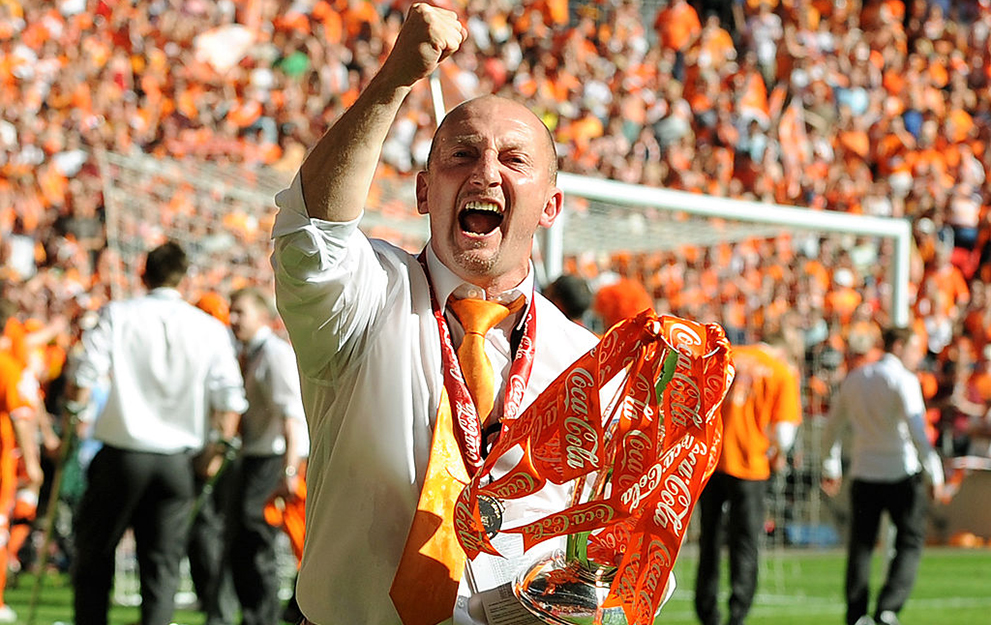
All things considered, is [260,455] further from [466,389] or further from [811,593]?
[466,389]

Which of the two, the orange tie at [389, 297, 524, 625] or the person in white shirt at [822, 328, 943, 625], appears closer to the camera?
the orange tie at [389, 297, 524, 625]

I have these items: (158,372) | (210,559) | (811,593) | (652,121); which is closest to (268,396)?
(158,372)

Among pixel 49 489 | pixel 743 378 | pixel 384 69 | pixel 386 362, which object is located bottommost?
pixel 49 489

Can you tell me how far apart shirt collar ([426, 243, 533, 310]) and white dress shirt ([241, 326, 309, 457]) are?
5.10m

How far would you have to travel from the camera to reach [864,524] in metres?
9.08

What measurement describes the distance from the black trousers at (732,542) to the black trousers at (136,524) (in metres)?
3.08

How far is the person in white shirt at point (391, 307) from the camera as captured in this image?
7.71 feet

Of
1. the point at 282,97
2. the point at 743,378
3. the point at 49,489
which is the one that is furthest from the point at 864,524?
the point at 282,97

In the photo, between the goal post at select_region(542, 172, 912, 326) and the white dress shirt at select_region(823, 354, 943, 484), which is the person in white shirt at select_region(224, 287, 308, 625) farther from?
the white dress shirt at select_region(823, 354, 943, 484)

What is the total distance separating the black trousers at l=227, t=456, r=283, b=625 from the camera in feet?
25.2

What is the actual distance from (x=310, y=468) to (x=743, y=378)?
21.3 ft

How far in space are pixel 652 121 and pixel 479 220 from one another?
1587 cm

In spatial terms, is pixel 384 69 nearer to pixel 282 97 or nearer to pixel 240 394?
pixel 240 394

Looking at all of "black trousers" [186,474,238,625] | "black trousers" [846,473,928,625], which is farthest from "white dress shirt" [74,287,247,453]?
"black trousers" [846,473,928,625]
